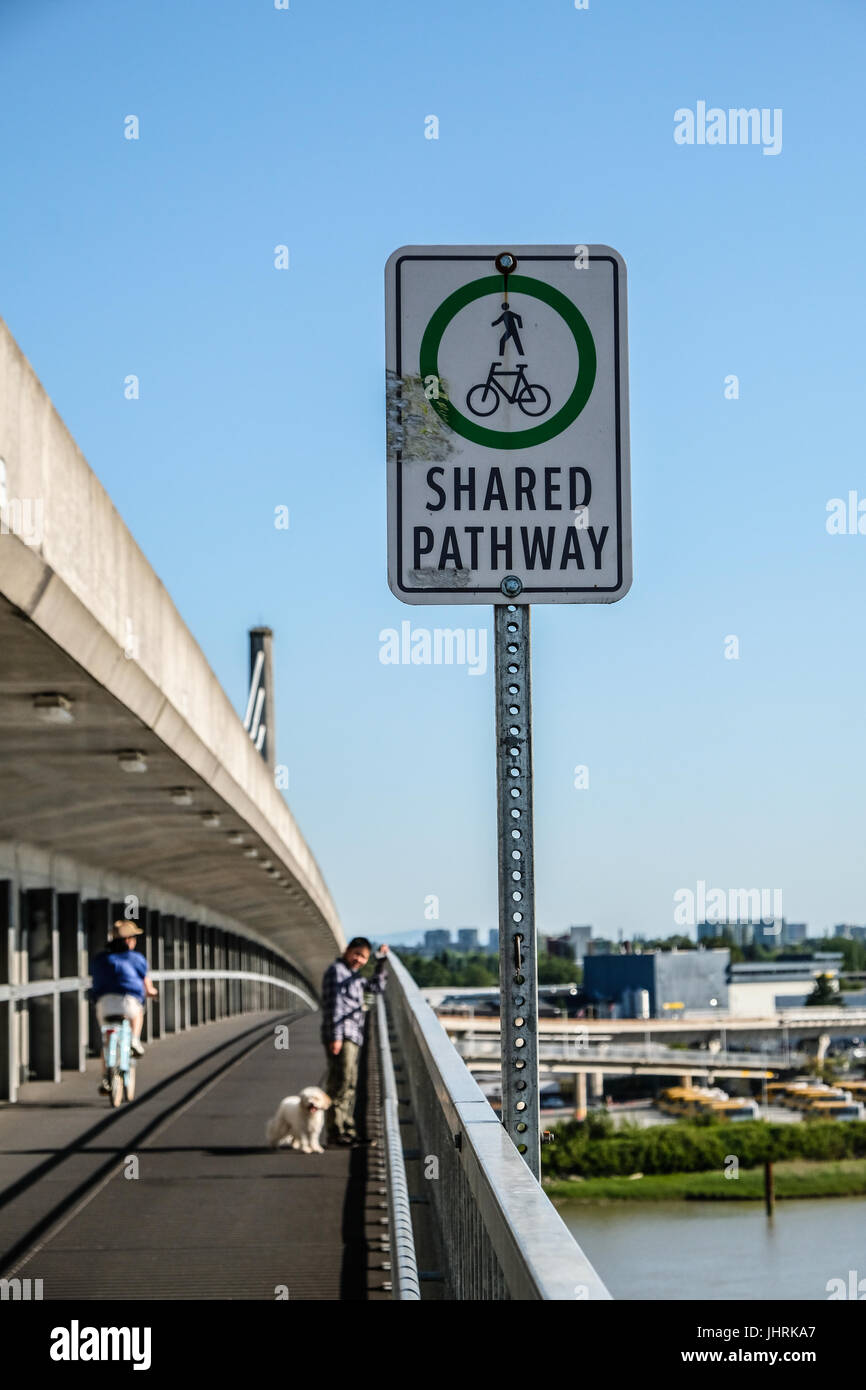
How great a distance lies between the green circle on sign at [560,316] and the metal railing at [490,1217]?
5.54ft

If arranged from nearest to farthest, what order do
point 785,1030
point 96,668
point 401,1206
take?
point 401,1206 → point 96,668 → point 785,1030

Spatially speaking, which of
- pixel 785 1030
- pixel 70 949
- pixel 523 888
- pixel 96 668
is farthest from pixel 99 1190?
pixel 785 1030

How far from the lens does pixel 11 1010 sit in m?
17.4

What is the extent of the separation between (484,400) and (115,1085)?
13294 mm

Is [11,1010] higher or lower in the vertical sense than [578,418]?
lower

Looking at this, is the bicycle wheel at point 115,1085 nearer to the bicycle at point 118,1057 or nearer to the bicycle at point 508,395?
the bicycle at point 118,1057

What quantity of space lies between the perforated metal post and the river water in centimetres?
4958

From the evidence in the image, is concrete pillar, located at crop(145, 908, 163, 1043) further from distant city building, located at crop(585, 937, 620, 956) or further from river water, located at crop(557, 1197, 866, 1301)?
distant city building, located at crop(585, 937, 620, 956)

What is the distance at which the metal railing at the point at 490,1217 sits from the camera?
296 cm

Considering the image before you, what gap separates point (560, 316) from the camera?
373cm

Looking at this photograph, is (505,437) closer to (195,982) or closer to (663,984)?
(195,982)
